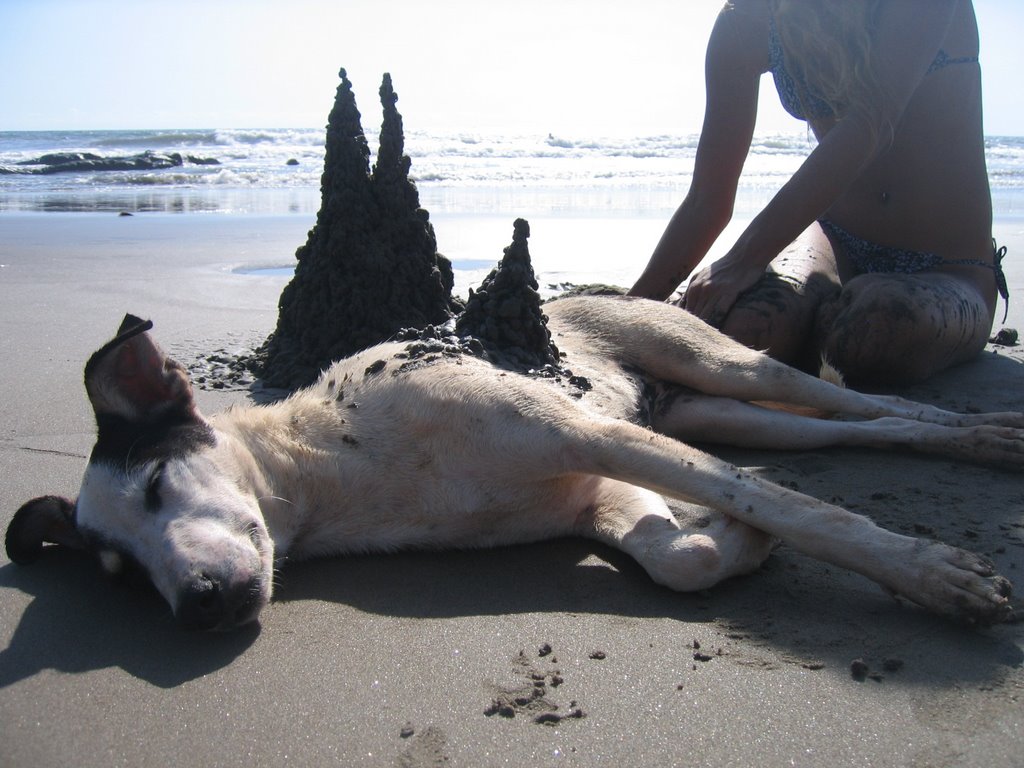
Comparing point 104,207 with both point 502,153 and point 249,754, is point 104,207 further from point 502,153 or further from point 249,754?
point 502,153

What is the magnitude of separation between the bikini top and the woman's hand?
1.01m

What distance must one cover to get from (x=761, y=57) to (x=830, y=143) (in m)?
0.90

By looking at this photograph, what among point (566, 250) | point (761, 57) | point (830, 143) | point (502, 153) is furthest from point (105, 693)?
point (502, 153)

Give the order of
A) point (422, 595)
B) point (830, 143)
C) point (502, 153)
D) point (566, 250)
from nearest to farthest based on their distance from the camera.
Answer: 1. point (422, 595)
2. point (830, 143)
3. point (566, 250)
4. point (502, 153)

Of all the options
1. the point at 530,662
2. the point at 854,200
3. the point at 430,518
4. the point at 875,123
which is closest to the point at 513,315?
the point at 430,518

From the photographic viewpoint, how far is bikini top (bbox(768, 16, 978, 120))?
189 inches

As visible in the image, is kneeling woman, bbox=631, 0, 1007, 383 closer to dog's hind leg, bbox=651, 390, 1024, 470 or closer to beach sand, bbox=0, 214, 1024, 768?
dog's hind leg, bbox=651, 390, 1024, 470

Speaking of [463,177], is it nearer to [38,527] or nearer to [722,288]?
[722,288]

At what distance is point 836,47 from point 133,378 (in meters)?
3.73

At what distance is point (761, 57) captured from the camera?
16.7 feet

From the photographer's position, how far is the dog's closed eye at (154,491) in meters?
2.62

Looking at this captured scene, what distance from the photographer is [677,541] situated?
9.19 feet

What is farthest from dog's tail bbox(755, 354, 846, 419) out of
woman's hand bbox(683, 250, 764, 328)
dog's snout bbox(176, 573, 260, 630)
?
dog's snout bbox(176, 573, 260, 630)

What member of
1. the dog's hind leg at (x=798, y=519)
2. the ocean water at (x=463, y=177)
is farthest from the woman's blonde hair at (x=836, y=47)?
the dog's hind leg at (x=798, y=519)
